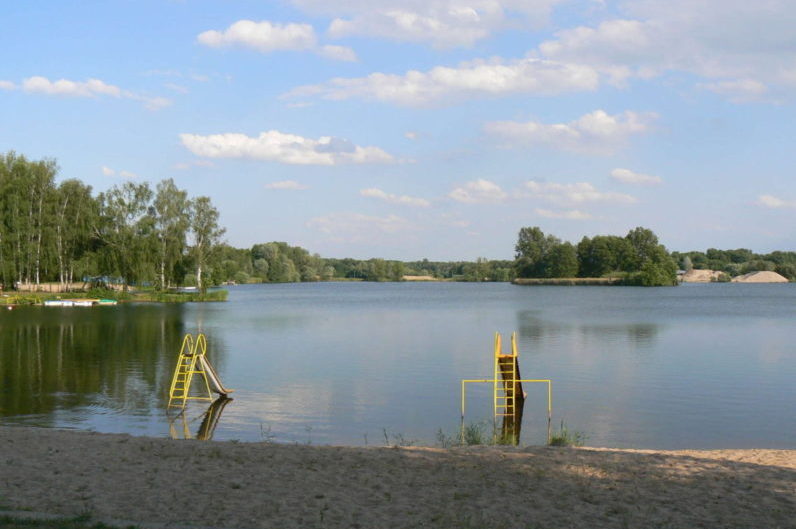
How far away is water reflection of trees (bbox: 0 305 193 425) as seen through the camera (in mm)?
19984

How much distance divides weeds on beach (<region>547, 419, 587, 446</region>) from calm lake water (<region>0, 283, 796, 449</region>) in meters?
0.38

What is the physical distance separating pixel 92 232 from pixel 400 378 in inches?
2289

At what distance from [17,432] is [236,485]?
6.36m

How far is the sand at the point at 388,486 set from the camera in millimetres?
8008

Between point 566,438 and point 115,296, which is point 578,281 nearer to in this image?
point 115,296

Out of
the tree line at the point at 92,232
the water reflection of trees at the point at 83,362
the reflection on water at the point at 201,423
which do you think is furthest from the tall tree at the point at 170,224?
the reflection on water at the point at 201,423

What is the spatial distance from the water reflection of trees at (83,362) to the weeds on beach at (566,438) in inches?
427

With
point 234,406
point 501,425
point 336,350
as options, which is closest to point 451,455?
point 501,425

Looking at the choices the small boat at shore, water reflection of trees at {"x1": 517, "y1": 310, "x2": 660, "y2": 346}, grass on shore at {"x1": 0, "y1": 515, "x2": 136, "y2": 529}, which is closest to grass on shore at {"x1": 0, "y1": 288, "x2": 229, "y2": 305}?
the small boat at shore

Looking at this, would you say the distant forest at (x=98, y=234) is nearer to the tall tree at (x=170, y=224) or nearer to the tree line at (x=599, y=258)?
the tall tree at (x=170, y=224)

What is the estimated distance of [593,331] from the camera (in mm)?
43469

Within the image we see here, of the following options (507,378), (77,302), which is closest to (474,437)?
(507,378)

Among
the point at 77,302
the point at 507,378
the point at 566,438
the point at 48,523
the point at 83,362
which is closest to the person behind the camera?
the point at 48,523

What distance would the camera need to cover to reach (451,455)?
454 inches
